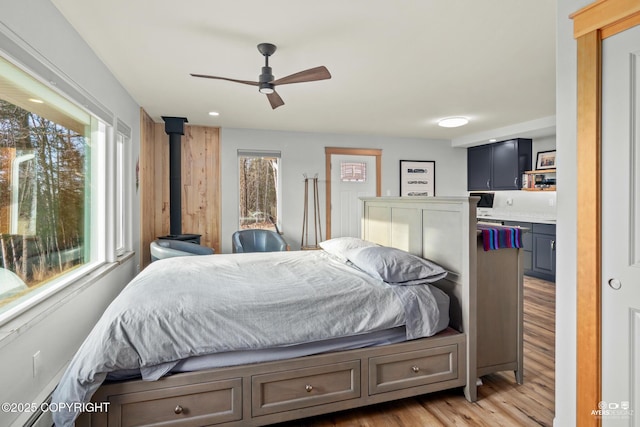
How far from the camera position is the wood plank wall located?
5.16 m

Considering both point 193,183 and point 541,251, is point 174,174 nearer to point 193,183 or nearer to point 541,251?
point 193,183

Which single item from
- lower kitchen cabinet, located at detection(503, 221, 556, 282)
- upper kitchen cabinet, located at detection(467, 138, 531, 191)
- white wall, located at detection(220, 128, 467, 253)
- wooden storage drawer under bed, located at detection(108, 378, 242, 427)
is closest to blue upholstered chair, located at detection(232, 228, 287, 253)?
white wall, located at detection(220, 128, 467, 253)

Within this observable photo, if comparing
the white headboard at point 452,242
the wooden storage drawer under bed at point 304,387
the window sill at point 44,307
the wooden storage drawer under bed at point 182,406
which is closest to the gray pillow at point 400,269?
the white headboard at point 452,242

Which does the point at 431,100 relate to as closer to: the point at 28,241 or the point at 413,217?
the point at 413,217

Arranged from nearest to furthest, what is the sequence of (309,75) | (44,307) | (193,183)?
1. (44,307)
2. (309,75)
3. (193,183)

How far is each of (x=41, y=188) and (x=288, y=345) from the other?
1765 millimetres

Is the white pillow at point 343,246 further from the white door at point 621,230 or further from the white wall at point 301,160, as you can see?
the white wall at point 301,160

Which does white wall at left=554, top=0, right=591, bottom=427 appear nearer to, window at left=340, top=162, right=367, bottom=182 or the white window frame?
the white window frame

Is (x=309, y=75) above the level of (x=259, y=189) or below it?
above

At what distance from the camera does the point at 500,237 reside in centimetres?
223

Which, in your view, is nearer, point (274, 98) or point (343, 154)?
point (274, 98)

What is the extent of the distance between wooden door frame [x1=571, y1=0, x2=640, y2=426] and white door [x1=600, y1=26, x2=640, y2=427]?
2cm

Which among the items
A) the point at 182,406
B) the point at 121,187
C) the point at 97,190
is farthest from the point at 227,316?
the point at 121,187

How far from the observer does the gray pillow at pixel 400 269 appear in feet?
7.10
